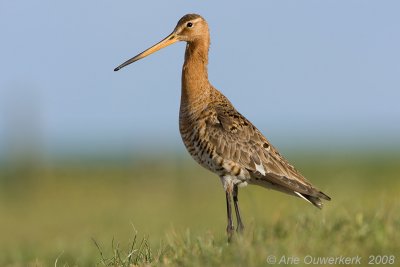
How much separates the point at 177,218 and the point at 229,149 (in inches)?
593

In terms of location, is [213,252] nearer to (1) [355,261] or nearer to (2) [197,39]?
(1) [355,261]

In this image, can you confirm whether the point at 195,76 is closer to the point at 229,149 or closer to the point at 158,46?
the point at 158,46

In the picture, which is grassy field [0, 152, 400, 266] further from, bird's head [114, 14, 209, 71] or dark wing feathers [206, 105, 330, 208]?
bird's head [114, 14, 209, 71]

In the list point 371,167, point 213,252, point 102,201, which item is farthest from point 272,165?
point 371,167

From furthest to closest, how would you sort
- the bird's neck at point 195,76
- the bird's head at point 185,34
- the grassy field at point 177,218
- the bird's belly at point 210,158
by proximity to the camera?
the bird's head at point 185,34 < the bird's neck at point 195,76 < the bird's belly at point 210,158 < the grassy field at point 177,218

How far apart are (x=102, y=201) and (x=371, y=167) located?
13752 millimetres

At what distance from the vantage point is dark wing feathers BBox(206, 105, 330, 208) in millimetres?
9273

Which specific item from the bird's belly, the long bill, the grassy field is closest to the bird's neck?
the long bill

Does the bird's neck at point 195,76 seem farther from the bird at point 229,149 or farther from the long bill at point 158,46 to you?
the long bill at point 158,46

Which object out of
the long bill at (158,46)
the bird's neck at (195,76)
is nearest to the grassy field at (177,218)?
the bird's neck at (195,76)

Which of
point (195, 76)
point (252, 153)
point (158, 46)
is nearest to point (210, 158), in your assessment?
point (252, 153)

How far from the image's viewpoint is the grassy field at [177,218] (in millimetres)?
6477

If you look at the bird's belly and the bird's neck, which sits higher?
the bird's neck

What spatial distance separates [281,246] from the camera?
20.6 feet
